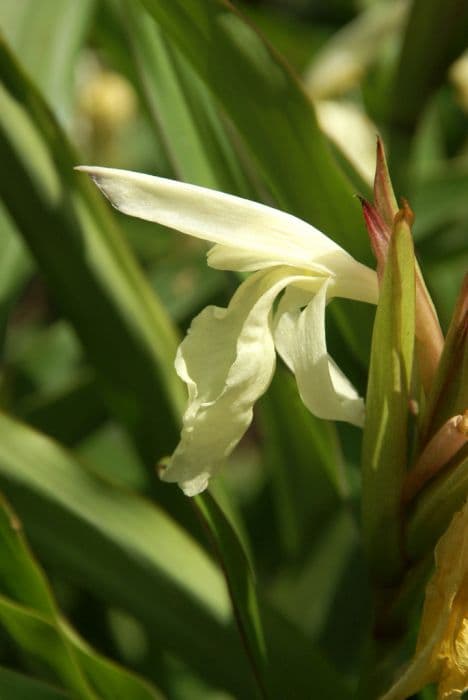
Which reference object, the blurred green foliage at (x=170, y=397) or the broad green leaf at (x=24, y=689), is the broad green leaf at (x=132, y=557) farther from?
the broad green leaf at (x=24, y=689)

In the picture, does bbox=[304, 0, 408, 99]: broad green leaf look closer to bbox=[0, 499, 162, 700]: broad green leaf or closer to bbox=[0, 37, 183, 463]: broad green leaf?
bbox=[0, 37, 183, 463]: broad green leaf

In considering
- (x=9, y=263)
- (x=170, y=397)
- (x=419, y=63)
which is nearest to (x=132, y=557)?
(x=170, y=397)

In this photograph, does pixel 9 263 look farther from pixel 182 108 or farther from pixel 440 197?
pixel 440 197

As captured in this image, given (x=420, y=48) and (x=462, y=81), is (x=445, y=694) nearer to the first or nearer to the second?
(x=420, y=48)

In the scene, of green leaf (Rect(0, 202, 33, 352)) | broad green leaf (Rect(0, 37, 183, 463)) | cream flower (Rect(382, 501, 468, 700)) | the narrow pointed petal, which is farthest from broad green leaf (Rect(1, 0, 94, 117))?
cream flower (Rect(382, 501, 468, 700))

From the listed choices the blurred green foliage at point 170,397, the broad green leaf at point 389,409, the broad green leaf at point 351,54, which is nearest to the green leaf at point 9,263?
the blurred green foliage at point 170,397

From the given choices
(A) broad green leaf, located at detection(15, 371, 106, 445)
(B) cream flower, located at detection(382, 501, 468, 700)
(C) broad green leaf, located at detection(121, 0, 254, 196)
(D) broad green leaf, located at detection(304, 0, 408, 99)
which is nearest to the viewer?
(B) cream flower, located at detection(382, 501, 468, 700)

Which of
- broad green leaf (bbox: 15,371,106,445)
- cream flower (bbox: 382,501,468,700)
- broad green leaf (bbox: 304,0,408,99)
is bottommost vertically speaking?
broad green leaf (bbox: 15,371,106,445)
